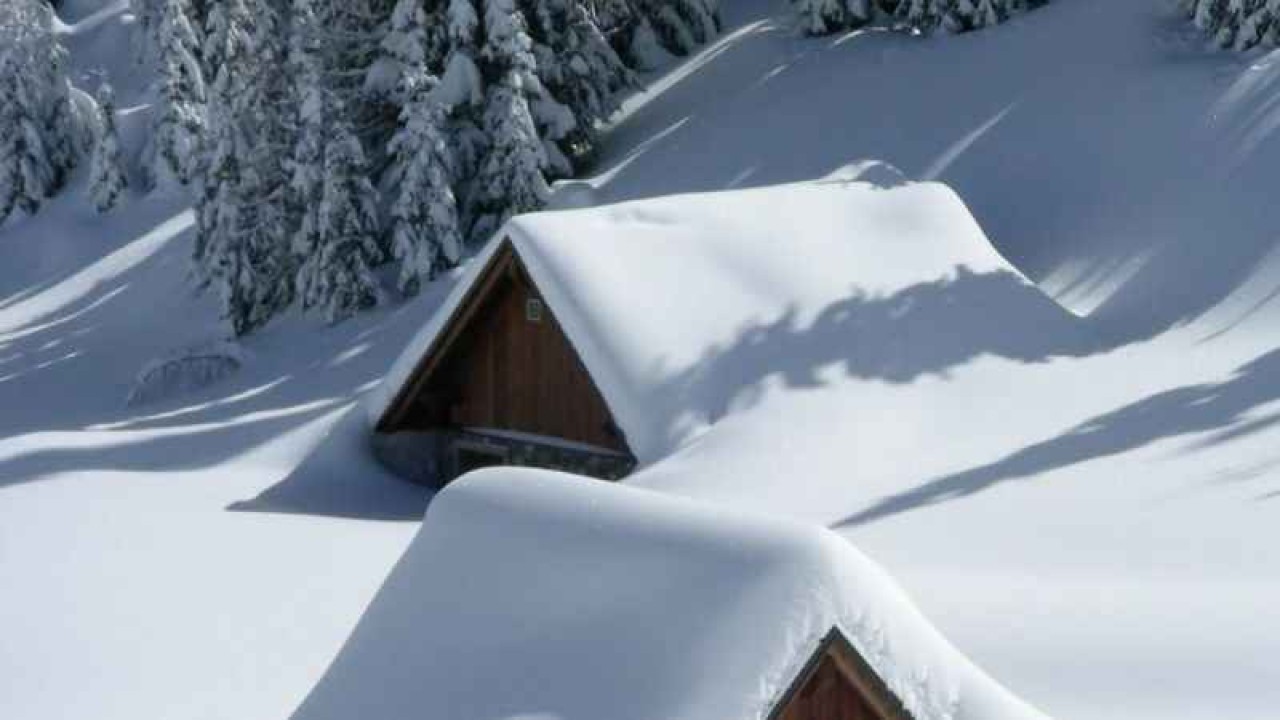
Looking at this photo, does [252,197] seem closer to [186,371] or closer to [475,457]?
[186,371]

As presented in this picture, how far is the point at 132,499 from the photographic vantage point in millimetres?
15133

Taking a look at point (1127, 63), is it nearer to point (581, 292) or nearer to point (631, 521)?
point (581, 292)

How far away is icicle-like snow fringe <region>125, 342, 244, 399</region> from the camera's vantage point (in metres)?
28.5

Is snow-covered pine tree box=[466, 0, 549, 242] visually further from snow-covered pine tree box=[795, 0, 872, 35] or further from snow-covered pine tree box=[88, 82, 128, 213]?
snow-covered pine tree box=[88, 82, 128, 213]

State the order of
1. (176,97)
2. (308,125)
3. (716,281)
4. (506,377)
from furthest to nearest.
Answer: (176,97)
(308,125)
(506,377)
(716,281)

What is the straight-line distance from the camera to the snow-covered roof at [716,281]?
17.2 m

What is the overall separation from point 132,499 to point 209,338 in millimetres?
17816

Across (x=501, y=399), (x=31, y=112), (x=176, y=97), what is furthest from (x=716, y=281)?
(x=31, y=112)

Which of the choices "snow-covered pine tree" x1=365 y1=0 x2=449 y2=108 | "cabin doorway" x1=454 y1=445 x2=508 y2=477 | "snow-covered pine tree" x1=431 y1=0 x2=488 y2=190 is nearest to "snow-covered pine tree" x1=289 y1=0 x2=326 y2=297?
"snow-covered pine tree" x1=365 y1=0 x2=449 y2=108

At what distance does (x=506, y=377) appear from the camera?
19.3m

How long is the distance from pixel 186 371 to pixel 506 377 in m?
11.4

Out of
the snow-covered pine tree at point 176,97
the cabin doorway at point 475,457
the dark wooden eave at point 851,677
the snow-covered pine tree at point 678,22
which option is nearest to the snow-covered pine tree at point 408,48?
the snow-covered pine tree at point 678,22

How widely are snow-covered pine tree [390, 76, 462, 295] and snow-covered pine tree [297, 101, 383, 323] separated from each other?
896mm

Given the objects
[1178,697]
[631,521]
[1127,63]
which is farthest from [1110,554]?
[1127,63]
